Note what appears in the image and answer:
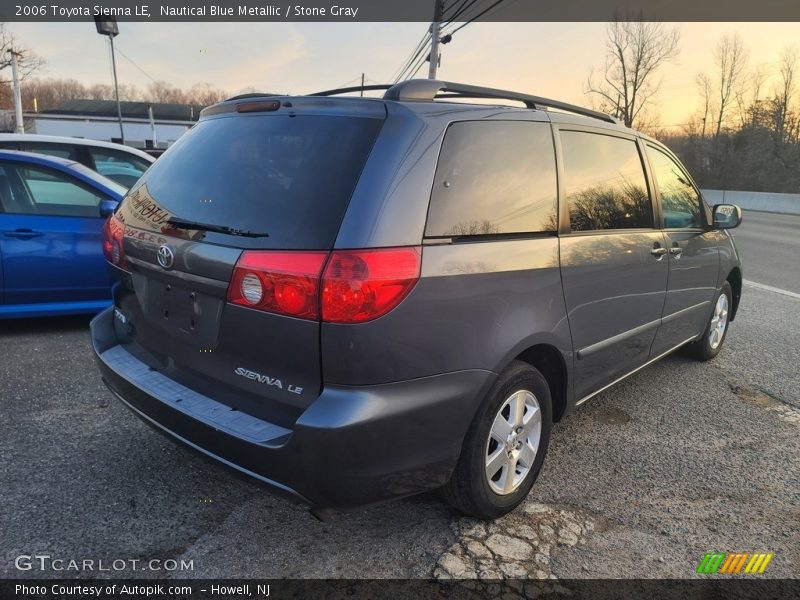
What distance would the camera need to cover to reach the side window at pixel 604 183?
288 centimetres

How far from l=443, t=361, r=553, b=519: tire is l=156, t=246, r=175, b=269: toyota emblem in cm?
137

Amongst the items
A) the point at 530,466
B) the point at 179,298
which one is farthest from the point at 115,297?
the point at 530,466

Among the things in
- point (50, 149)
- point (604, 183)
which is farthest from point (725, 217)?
point (50, 149)

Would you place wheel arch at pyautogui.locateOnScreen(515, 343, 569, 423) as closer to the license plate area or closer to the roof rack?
the roof rack

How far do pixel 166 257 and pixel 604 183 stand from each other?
2296 mm

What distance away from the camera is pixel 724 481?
2.97 meters

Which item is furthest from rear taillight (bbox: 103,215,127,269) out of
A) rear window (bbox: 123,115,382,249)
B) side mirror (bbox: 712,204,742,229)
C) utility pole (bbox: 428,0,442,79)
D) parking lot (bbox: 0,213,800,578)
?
utility pole (bbox: 428,0,442,79)

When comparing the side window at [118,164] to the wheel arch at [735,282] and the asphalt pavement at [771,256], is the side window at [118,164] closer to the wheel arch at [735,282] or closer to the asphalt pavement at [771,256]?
the wheel arch at [735,282]

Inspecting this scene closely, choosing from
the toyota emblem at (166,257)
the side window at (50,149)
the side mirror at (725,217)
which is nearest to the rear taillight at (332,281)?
the toyota emblem at (166,257)

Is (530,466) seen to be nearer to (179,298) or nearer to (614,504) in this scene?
(614,504)

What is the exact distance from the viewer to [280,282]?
1.96 meters

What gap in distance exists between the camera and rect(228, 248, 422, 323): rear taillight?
190 centimetres

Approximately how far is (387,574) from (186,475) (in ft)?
3.92

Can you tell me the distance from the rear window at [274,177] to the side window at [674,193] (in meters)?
2.47
